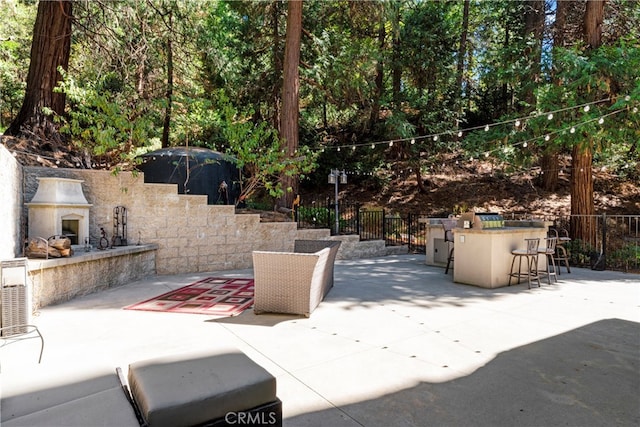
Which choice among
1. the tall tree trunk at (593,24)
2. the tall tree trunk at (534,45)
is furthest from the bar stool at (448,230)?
the tall tree trunk at (593,24)

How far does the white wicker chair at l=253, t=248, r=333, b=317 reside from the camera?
3887 mm

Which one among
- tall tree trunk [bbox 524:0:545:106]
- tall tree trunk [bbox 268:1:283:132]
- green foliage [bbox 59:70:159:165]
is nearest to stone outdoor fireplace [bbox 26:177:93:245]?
green foliage [bbox 59:70:159:165]

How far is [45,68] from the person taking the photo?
748cm

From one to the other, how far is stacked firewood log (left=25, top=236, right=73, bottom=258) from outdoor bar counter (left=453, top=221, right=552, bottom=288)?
5.66m

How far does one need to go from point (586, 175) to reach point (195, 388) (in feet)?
33.8

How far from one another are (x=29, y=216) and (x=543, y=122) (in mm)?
10200

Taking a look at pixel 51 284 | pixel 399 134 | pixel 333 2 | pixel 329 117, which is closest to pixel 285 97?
pixel 399 134

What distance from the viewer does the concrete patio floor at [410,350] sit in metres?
2.09

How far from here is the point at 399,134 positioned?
1143 cm

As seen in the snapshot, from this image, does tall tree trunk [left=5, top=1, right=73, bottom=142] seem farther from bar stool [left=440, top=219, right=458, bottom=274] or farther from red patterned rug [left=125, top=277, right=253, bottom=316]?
bar stool [left=440, top=219, right=458, bottom=274]

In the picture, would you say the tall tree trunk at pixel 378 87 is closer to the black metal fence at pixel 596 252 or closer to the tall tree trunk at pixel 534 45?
the tall tree trunk at pixel 534 45

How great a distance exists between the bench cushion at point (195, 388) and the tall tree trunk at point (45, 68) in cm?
783

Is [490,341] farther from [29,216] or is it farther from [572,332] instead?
[29,216]

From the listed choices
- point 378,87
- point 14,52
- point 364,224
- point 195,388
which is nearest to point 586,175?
point 364,224
